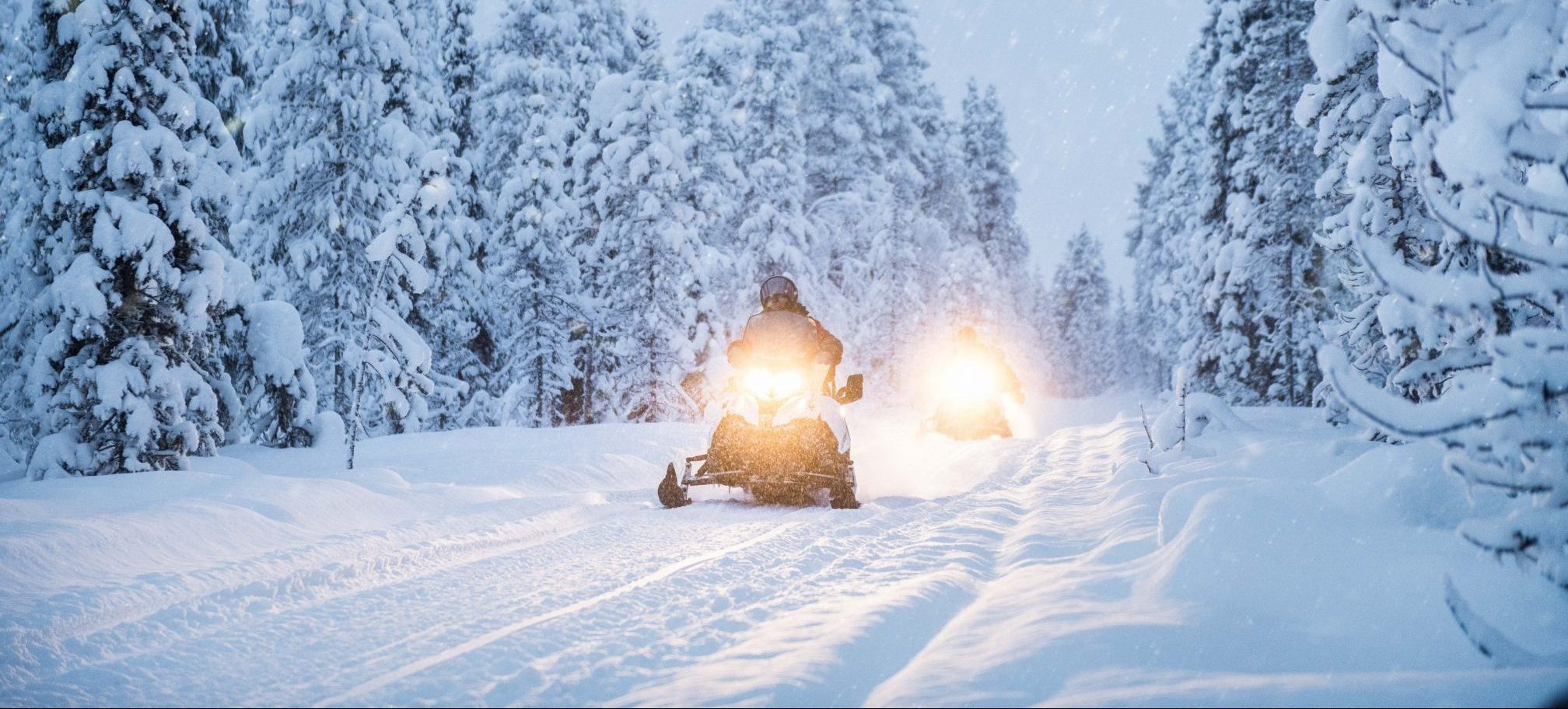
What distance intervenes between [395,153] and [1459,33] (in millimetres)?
18843

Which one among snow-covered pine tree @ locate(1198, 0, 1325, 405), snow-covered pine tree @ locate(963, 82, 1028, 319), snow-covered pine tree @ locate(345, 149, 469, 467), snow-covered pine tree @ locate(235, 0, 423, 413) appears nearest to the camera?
snow-covered pine tree @ locate(345, 149, 469, 467)

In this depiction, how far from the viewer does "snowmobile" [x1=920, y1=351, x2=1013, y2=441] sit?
17875mm

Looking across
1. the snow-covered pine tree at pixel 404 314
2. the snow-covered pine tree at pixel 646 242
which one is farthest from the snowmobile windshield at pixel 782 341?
the snow-covered pine tree at pixel 646 242

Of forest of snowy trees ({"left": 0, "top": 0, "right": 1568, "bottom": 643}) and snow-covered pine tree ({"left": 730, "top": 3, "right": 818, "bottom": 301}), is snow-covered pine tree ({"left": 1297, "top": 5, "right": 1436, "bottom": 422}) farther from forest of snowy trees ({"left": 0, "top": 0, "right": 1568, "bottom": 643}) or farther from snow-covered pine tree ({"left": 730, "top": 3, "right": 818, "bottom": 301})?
snow-covered pine tree ({"left": 730, "top": 3, "right": 818, "bottom": 301})

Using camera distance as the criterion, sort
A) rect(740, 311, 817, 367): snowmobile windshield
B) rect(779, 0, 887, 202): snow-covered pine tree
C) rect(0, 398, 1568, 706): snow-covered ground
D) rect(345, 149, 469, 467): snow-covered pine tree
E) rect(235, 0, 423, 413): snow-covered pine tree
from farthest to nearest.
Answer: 1. rect(779, 0, 887, 202): snow-covered pine tree
2. rect(235, 0, 423, 413): snow-covered pine tree
3. rect(345, 149, 469, 467): snow-covered pine tree
4. rect(740, 311, 817, 367): snowmobile windshield
5. rect(0, 398, 1568, 706): snow-covered ground

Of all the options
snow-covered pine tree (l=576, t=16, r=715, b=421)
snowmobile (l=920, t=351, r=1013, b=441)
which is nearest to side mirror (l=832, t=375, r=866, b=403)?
snowmobile (l=920, t=351, r=1013, b=441)

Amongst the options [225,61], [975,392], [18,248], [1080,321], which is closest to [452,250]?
[225,61]

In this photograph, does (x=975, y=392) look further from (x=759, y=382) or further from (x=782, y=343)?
(x=759, y=382)

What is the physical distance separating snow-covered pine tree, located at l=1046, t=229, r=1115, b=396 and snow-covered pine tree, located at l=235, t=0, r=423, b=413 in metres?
53.5

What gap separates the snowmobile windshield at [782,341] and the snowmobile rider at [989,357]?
9.58m

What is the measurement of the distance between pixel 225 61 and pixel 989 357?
52.5 ft

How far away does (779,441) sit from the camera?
8.19m

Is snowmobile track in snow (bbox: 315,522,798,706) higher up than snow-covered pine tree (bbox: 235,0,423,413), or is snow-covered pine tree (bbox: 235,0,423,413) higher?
snow-covered pine tree (bbox: 235,0,423,413)

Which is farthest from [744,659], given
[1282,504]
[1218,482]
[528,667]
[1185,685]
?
[1218,482]
